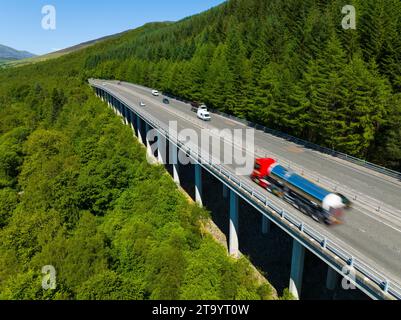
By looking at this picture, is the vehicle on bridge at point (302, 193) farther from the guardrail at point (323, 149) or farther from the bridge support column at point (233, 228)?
the guardrail at point (323, 149)

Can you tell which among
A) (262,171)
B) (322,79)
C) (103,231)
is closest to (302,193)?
(262,171)

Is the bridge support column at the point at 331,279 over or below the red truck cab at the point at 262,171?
below

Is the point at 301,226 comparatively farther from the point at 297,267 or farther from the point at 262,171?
the point at 262,171

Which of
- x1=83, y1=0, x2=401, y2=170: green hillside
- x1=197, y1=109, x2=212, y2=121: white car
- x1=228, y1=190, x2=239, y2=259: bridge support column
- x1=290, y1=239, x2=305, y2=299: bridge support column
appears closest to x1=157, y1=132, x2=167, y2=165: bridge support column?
x1=197, y1=109, x2=212, y2=121: white car

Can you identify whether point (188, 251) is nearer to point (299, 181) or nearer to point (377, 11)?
point (299, 181)

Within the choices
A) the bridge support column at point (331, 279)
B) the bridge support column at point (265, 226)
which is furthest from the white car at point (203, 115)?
the bridge support column at point (331, 279)

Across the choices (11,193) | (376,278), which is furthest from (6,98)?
(376,278)
